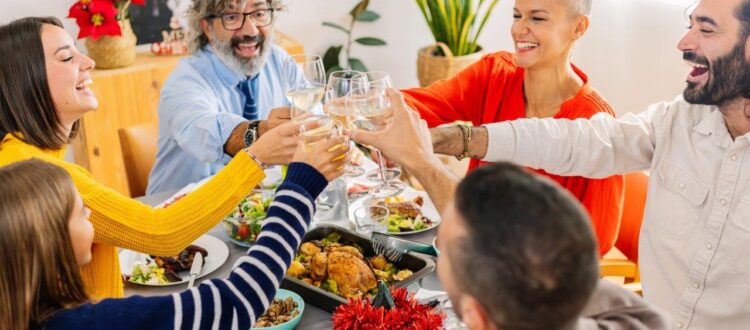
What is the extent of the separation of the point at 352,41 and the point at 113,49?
5.10 feet

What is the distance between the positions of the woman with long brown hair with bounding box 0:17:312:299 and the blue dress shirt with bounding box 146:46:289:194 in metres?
0.78

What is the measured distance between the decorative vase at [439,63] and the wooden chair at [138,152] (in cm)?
172

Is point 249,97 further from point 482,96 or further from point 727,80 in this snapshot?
point 727,80

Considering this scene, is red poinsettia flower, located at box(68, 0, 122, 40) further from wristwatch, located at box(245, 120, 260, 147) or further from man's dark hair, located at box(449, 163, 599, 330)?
man's dark hair, located at box(449, 163, 599, 330)

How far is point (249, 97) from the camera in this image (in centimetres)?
312

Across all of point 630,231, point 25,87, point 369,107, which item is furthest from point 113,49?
point 630,231

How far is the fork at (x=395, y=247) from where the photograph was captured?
6.36ft

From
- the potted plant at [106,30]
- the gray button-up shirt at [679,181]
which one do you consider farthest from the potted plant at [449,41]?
the gray button-up shirt at [679,181]

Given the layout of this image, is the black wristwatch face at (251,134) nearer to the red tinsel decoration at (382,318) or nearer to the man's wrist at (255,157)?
the man's wrist at (255,157)

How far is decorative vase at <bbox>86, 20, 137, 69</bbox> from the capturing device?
3.62m

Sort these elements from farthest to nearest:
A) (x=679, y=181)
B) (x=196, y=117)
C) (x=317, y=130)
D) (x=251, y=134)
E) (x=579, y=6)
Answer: (x=196, y=117), (x=579, y=6), (x=251, y=134), (x=679, y=181), (x=317, y=130)

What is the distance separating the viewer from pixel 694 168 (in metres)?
1.91

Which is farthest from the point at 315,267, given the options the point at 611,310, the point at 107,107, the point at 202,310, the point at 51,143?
the point at 107,107

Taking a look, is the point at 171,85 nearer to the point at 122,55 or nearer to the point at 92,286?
the point at 122,55
